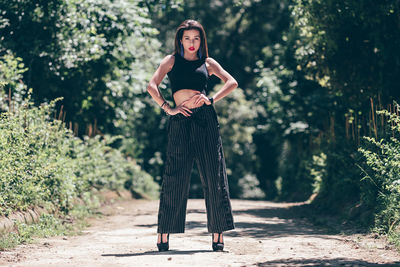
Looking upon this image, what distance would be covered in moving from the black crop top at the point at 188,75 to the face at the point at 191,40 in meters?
0.13

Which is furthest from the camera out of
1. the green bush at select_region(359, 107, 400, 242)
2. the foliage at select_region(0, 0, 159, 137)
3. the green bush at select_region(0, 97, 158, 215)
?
the foliage at select_region(0, 0, 159, 137)

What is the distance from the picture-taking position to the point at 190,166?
21.7 feet

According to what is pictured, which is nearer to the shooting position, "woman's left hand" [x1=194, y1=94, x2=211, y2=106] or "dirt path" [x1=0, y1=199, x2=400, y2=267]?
"dirt path" [x1=0, y1=199, x2=400, y2=267]

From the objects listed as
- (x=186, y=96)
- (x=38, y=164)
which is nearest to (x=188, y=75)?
(x=186, y=96)

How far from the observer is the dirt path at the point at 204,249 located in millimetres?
5770

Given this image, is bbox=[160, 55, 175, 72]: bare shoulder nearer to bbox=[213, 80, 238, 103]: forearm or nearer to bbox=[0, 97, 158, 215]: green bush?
bbox=[213, 80, 238, 103]: forearm

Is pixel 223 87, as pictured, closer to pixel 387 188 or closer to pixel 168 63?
pixel 168 63

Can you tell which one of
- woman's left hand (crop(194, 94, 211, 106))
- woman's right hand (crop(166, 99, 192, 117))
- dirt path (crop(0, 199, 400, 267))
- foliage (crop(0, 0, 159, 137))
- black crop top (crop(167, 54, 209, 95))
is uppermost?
foliage (crop(0, 0, 159, 137))

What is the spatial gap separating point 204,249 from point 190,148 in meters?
1.17

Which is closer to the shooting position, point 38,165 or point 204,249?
point 204,249

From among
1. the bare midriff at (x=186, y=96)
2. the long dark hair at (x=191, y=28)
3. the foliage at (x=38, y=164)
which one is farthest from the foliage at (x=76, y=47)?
the bare midriff at (x=186, y=96)

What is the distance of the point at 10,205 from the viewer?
25.5 feet

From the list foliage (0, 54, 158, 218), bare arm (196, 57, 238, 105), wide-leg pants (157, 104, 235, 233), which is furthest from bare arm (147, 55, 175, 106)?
foliage (0, 54, 158, 218)

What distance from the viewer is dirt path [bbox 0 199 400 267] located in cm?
577
